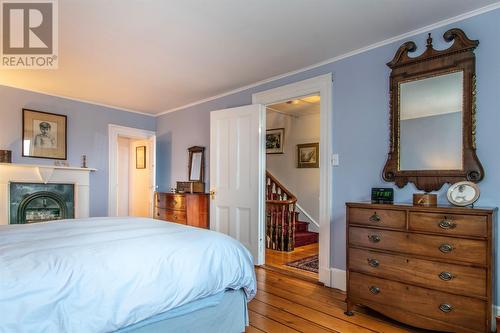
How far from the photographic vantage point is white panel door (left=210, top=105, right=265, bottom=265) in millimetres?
3697

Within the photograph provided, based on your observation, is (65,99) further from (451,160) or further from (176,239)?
(451,160)

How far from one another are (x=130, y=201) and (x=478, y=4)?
20.7 feet

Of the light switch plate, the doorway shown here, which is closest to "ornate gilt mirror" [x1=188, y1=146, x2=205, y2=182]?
the doorway

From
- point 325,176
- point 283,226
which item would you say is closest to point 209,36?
point 325,176

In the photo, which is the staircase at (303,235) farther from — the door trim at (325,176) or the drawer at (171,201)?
the drawer at (171,201)

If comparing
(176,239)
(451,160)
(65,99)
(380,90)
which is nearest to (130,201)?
(65,99)

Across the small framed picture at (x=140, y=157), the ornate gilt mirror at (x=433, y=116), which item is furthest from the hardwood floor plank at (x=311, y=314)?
the small framed picture at (x=140, y=157)

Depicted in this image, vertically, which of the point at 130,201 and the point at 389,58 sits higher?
the point at 389,58

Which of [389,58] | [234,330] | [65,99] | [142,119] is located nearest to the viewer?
[234,330]

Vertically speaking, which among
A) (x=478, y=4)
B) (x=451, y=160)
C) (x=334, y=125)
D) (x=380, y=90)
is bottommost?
(x=451, y=160)

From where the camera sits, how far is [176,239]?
179 centimetres

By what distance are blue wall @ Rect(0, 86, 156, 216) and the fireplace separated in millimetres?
368

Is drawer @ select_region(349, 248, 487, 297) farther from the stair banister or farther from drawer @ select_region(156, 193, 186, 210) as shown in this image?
drawer @ select_region(156, 193, 186, 210)

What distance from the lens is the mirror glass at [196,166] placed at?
15.4ft
